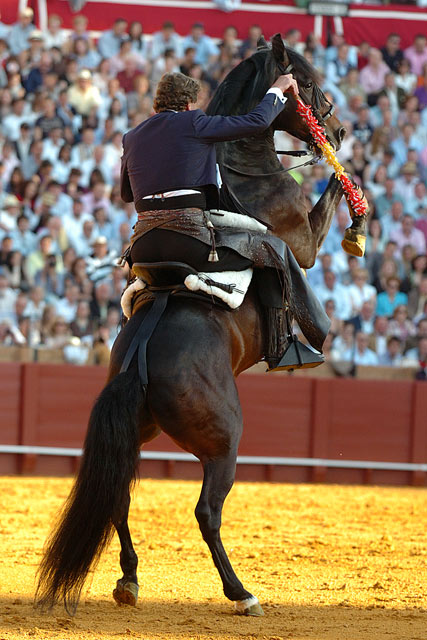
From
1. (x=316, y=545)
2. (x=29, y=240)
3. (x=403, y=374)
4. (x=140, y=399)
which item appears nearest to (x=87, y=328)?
(x=29, y=240)

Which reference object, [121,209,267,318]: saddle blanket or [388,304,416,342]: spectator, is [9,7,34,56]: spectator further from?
[121,209,267,318]: saddle blanket

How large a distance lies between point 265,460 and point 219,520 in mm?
6593

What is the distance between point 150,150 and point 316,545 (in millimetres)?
3227

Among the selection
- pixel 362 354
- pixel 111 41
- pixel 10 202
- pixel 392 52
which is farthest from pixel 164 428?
pixel 392 52

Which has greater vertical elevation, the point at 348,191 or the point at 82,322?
the point at 348,191

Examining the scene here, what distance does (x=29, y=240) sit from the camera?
1145cm

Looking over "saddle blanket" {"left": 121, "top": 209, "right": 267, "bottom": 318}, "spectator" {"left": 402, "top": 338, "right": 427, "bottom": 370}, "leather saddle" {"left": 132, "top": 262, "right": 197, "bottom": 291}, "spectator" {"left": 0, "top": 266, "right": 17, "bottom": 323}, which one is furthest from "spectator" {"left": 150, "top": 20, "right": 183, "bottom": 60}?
"leather saddle" {"left": 132, "top": 262, "right": 197, "bottom": 291}

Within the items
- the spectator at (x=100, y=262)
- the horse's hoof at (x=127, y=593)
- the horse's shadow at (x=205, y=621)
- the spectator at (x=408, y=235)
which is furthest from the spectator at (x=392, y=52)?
the horse's hoof at (x=127, y=593)

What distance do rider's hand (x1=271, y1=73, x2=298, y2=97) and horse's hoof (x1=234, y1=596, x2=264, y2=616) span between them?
7.90 feet

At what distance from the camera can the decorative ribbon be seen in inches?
215

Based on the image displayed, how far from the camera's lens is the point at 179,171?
4691mm

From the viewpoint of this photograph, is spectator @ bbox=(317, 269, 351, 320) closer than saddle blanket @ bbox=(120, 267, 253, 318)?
No

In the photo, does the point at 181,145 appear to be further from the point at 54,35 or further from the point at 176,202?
the point at 54,35

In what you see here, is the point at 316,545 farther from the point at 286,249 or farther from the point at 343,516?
the point at 286,249
